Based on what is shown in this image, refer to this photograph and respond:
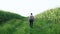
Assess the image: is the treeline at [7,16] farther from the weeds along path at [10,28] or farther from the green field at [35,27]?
the weeds along path at [10,28]

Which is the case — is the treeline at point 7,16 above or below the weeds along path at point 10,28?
above

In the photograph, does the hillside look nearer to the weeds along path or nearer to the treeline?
the weeds along path

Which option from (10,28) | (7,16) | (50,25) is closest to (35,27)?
(50,25)

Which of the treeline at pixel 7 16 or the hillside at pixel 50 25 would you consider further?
the treeline at pixel 7 16

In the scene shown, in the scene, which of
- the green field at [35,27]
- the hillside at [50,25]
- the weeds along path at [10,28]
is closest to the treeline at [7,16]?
the green field at [35,27]

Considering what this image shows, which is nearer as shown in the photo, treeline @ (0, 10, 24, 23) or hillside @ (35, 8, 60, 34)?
hillside @ (35, 8, 60, 34)

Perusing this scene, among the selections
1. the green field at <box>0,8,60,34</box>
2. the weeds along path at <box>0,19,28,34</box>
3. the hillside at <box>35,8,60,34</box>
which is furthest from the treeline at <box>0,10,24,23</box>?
the hillside at <box>35,8,60,34</box>

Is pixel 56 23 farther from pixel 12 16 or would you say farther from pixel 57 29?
pixel 12 16

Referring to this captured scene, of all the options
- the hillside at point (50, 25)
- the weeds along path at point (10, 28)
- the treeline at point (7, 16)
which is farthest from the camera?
the treeline at point (7, 16)

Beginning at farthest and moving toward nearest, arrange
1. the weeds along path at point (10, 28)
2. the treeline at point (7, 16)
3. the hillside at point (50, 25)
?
the treeline at point (7, 16), the weeds along path at point (10, 28), the hillside at point (50, 25)

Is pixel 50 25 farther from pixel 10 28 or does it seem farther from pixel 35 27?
pixel 10 28

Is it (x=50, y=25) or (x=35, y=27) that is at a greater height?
(x=50, y=25)

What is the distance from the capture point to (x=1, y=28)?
3962 cm

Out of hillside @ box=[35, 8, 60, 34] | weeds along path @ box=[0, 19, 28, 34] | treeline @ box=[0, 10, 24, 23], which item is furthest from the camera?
treeline @ box=[0, 10, 24, 23]
